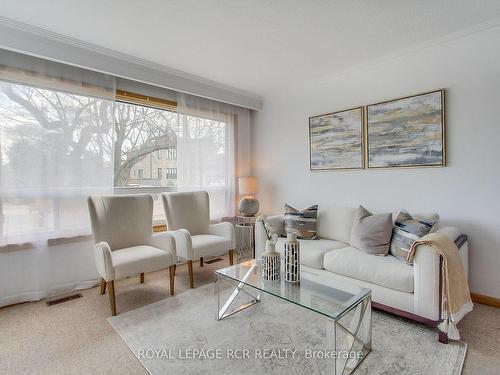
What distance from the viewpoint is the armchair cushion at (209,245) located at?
2.95 metres

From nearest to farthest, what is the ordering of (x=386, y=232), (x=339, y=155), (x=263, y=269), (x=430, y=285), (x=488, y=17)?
(x=430, y=285) → (x=263, y=269) → (x=488, y=17) → (x=386, y=232) → (x=339, y=155)

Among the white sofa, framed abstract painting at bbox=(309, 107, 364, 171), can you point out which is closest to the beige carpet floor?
the white sofa

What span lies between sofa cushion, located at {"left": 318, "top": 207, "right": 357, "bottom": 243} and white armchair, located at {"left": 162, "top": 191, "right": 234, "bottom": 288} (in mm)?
1107

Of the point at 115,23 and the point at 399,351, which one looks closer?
the point at 399,351

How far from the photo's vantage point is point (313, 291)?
183 cm

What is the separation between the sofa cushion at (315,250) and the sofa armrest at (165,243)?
1085mm

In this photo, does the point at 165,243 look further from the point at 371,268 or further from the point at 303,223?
the point at 371,268

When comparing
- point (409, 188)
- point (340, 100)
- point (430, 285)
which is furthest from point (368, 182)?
point (430, 285)

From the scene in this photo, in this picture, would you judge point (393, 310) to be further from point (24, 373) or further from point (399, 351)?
point (24, 373)

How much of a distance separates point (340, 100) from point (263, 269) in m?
2.41

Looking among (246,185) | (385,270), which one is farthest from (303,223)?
(246,185)

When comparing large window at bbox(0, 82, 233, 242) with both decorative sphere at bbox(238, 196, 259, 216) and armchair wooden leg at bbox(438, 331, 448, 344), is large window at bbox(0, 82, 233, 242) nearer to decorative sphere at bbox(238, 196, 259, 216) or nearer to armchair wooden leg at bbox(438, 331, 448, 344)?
decorative sphere at bbox(238, 196, 259, 216)

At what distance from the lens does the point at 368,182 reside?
3176mm

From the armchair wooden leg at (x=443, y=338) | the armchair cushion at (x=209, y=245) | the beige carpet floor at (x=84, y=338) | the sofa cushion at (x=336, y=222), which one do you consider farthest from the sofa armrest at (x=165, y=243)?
the armchair wooden leg at (x=443, y=338)
